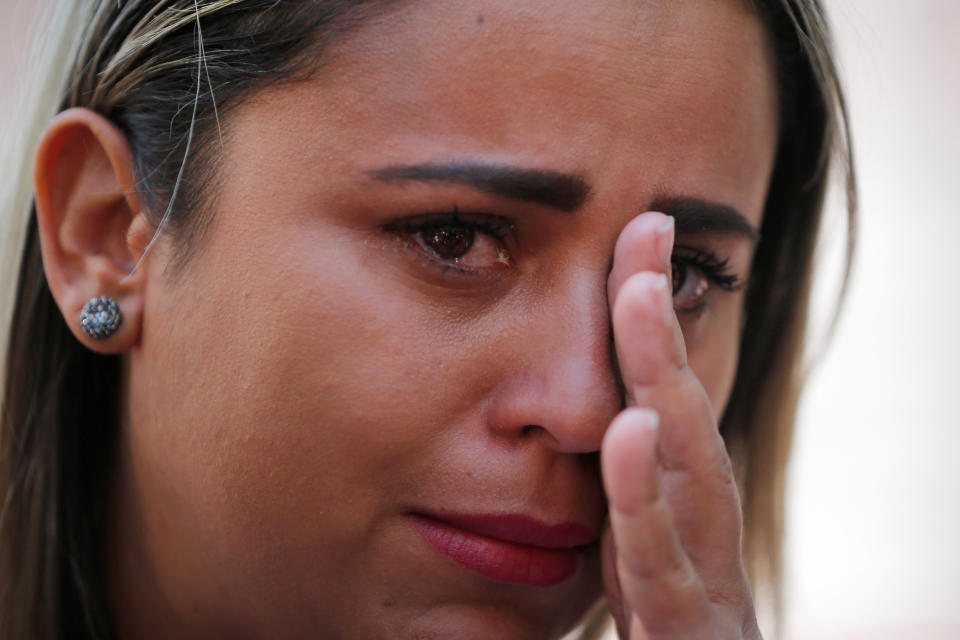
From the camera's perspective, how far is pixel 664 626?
46.8 inches

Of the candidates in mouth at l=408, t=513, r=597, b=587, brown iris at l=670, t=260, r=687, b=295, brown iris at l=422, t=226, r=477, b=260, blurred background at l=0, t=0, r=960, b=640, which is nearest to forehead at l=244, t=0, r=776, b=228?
brown iris at l=422, t=226, r=477, b=260

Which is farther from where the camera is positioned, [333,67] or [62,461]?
[62,461]

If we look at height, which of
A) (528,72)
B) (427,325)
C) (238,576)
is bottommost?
(238,576)

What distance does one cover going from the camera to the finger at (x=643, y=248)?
1.24 metres

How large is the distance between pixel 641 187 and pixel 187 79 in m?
0.68

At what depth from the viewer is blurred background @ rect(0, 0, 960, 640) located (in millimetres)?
4750

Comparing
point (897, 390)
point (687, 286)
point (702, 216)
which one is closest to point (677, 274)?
point (687, 286)

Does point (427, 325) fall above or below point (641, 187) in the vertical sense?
below

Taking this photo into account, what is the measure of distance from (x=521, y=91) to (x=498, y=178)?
119 millimetres

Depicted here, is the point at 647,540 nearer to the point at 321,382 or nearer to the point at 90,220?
the point at 321,382

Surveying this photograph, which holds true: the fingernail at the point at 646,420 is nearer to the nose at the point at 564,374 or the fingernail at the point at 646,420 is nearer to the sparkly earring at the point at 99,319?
the nose at the point at 564,374

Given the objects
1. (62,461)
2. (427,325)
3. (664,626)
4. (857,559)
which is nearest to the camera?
(664,626)

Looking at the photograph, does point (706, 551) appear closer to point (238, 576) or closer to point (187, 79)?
point (238, 576)

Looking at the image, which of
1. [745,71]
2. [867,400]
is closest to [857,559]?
[867,400]
